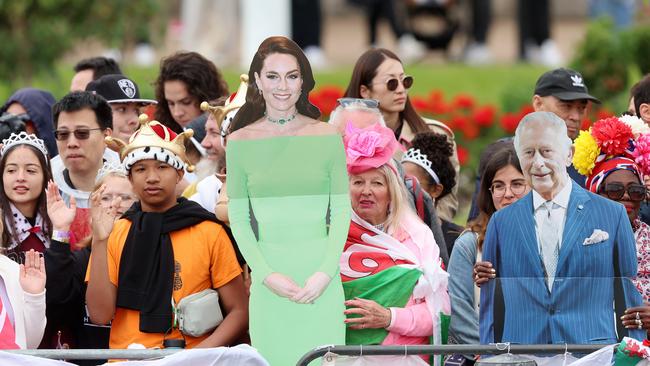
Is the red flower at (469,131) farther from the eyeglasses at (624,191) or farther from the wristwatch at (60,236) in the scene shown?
the wristwatch at (60,236)

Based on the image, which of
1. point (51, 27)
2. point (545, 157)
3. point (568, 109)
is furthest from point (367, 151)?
point (51, 27)

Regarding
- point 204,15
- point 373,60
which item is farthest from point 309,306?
point 204,15

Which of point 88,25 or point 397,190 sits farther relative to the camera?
point 88,25

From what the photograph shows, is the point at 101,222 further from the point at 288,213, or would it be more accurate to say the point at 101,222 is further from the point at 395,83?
the point at 395,83

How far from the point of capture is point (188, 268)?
917cm

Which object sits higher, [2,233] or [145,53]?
[145,53]

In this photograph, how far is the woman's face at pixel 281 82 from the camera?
8.65 m

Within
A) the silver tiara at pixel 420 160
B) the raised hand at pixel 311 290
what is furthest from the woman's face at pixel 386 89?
the raised hand at pixel 311 290

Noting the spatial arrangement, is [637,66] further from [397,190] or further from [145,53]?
[397,190]

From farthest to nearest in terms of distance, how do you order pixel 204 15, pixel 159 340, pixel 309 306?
pixel 204 15 → pixel 159 340 → pixel 309 306

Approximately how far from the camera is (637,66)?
786 inches

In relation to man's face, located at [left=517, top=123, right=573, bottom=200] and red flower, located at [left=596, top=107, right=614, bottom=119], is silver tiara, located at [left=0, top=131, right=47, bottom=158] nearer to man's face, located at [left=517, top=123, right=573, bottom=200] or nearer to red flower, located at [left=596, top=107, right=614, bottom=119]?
man's face, located at [left=517, top=123, right=573, bottom=200]

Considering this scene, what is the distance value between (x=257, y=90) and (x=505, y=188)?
5.69 feet

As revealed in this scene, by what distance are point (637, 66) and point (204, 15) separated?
6.42 meters
